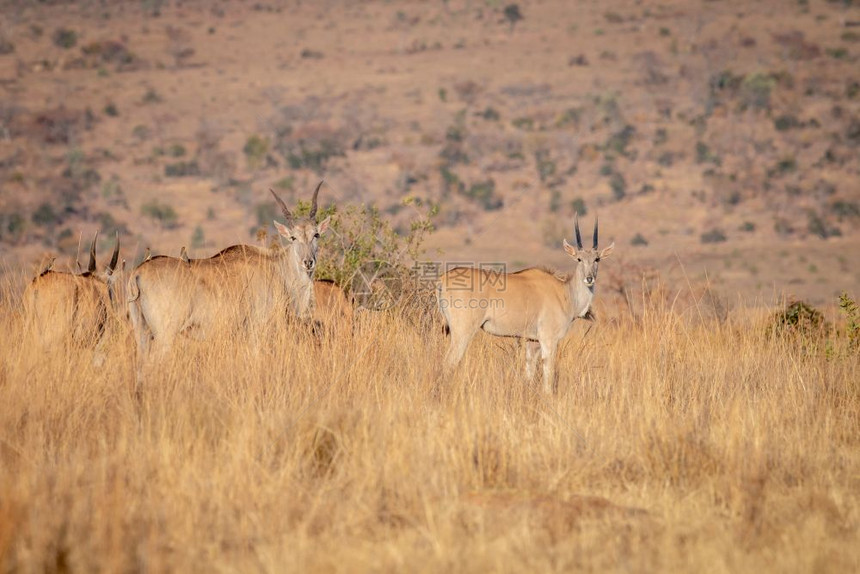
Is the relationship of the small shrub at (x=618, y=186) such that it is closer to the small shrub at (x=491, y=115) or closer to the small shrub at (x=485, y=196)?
the small shrub at (x=485, y=196)

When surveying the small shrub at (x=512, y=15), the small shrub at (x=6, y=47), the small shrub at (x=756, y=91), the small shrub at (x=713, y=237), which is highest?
the small shrub at (x=512, y=15)

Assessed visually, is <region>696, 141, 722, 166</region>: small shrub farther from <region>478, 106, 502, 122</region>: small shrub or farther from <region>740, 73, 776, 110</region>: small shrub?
<region>478, 106, 502, 122</region>: small shrub

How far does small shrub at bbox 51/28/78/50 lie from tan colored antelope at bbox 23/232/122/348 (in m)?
59.5

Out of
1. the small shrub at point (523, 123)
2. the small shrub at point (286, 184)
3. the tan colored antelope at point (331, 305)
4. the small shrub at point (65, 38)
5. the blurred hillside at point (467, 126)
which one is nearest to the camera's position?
the tan colored antelope at point (331, 305)

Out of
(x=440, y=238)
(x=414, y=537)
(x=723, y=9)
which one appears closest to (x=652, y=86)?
(x=723, y=9)

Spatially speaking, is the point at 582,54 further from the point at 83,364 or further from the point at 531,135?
the point at 83,364

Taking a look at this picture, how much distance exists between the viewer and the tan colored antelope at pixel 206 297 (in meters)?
9.66

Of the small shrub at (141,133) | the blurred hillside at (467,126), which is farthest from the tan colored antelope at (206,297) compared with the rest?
the small shrub at (141,133)

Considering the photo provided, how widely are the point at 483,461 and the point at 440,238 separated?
3007 centimetres

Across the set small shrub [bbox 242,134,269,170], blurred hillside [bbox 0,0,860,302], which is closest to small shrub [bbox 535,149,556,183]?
Answer: blurred hillside [bbox 0,0,860,302]

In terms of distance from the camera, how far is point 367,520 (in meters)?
5.93

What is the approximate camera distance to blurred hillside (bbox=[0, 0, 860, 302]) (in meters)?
36.4

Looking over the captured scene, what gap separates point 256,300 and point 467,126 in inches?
1620

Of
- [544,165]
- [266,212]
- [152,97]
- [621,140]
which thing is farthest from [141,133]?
[621,140]
